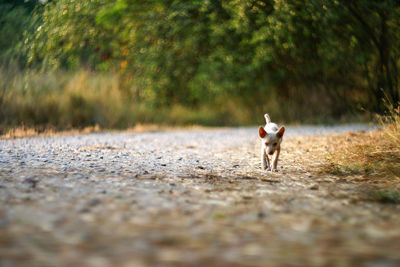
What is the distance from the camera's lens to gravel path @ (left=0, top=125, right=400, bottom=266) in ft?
7.95

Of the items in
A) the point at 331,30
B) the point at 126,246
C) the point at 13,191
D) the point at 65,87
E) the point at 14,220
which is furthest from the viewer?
the point at 331,30

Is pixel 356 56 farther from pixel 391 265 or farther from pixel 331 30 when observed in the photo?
pixel 391 265

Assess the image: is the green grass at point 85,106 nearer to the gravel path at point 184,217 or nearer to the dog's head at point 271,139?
the gravel path at point 184,217

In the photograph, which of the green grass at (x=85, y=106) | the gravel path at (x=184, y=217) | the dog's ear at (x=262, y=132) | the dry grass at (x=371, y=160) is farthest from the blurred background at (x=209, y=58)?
the dog's ear at (x=262, y=132)

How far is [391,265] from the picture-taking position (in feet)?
7.53

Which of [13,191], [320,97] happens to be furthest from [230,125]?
[13,191]

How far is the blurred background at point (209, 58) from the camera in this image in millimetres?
12547

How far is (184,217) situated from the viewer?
3176 millimetres

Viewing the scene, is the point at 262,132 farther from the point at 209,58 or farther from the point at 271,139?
the point at 209,58

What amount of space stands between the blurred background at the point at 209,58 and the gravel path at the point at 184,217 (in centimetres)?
720

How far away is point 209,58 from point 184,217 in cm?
1174

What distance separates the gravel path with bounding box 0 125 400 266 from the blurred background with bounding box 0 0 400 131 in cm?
720

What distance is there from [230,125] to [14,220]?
12310mm

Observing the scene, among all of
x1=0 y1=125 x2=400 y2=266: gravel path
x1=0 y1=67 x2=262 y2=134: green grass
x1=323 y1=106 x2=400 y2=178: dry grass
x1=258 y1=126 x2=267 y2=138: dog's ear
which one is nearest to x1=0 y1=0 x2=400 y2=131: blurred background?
x1=0 y1=67 x2=262 y2=134: green grass
